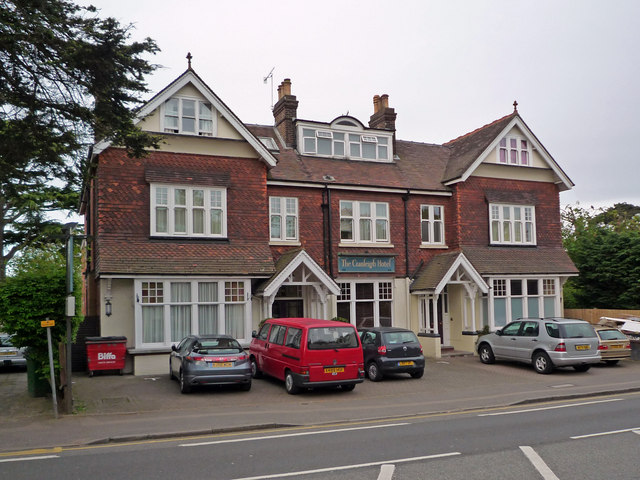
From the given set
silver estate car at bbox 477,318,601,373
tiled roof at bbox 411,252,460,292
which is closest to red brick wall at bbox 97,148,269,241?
tiled roof at bbox 411,252,460,292

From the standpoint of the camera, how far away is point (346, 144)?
24766mm

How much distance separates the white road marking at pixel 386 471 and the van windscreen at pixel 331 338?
6.52 m

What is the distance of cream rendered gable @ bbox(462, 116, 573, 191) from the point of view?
24797mm

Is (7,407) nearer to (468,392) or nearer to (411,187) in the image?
(468,392)

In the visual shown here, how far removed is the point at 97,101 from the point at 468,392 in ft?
36.6

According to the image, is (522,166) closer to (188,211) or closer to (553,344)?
(553,344)

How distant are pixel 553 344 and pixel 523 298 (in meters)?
7.08

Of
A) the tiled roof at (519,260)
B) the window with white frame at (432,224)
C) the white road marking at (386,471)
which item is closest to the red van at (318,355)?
the white road marking at (386,471)

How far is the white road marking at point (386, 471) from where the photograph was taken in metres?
7.21

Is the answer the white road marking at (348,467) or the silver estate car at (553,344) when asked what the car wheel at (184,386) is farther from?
the silver estate car at (553,344)

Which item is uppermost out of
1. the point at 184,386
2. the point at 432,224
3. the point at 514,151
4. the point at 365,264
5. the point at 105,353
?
the point at 514,151

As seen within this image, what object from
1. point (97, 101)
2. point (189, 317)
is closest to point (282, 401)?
point (189, 317)

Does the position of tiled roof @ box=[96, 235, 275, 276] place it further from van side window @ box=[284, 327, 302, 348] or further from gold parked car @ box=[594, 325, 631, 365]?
gold parked car @ box=[594, 325, 631, 365]

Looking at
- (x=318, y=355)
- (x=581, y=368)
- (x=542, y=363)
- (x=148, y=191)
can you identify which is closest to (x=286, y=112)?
(x=148, y=191)
